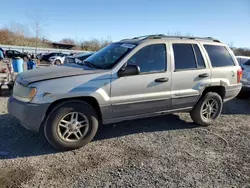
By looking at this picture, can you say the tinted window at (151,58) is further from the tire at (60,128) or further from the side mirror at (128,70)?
the tire at (60,128)

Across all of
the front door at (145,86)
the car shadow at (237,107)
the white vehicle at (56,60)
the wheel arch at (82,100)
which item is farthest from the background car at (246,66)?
the white vehicle at (56,60)

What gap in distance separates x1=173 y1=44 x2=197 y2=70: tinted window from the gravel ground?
137cm

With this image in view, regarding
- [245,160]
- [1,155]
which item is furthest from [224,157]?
[1,155]

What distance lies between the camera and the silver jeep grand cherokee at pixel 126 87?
3.41m

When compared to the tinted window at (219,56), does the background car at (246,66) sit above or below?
below

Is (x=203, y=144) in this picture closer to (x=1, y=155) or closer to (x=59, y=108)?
(x=59, y=108)

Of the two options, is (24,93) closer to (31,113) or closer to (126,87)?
(31,113)

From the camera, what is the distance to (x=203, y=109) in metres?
4.92

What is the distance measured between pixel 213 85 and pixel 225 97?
1.94ft

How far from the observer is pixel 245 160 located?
11.9 ft

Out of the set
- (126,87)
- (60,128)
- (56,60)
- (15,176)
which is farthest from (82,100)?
(56,60)

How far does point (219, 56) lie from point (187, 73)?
43.8 inches

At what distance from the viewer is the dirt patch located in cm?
273

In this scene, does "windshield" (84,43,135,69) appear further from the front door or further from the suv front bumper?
the suv front bumper
